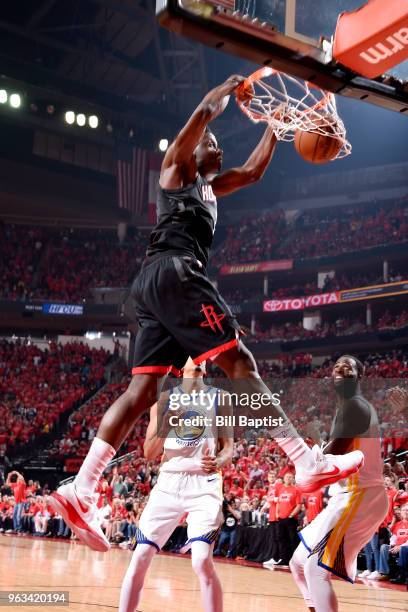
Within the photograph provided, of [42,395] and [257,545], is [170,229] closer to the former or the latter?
[257,545]

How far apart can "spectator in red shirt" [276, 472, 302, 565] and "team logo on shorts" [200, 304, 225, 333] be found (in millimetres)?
7861

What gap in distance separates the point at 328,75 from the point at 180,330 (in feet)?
5.43

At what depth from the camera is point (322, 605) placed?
4.29m

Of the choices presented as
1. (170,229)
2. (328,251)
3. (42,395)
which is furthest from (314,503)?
(328,251)

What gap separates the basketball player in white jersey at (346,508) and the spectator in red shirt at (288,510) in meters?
6.26

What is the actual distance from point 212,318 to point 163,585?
18.8ft

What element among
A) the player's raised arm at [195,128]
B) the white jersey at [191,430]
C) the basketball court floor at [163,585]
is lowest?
the basketball court floor at [163,585]

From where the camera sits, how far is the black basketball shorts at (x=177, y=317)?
3.51m

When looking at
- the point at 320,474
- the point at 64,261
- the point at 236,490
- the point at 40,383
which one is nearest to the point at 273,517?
the point at 236,490

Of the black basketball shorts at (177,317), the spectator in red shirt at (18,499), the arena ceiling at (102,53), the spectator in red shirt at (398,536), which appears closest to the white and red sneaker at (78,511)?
the black basketball shorts at (177,317)

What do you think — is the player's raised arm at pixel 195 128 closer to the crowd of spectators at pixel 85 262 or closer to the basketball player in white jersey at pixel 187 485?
the basketball player in white jersey at pixel 187 485

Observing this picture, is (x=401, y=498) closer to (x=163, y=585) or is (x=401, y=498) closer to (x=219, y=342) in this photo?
(x=163, y=585)

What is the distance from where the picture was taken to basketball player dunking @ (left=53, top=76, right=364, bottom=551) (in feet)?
11.4

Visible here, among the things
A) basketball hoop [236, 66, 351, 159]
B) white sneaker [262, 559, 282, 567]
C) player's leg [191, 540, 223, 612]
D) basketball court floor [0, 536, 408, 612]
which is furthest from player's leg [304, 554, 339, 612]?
white sneaker [262, 559, 282, 567]
